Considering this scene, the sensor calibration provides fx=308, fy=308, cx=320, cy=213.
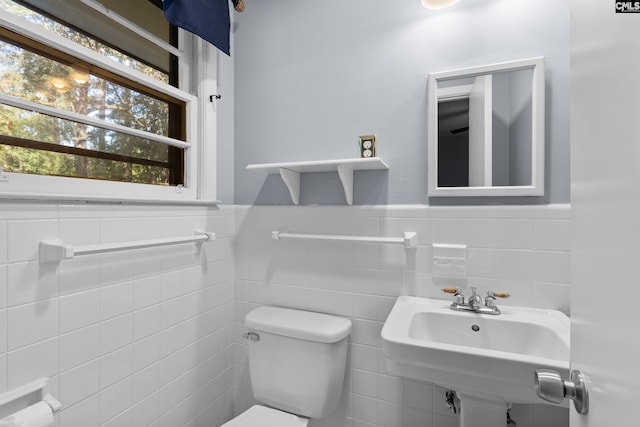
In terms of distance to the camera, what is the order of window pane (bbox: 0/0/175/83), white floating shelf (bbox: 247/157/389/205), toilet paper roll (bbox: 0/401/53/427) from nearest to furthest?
toilet paper roll (bbox: 0/401/53/427)
window pane (bbox: 0/0/175/83)
white floating shelf (bbox: 247/157/389/205)

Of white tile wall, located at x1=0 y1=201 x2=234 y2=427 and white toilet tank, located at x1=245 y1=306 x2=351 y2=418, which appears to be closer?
white tile wall, located at x1=0 y1=201 x2=234 y2=427

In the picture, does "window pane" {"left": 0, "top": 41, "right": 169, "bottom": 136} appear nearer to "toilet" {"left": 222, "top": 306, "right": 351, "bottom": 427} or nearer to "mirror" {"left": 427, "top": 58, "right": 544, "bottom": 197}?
"toilet" {"left": 222, "top": 306, "right": 351, "bottom": 427}

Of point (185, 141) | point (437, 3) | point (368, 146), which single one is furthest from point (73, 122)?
point (437, 3)

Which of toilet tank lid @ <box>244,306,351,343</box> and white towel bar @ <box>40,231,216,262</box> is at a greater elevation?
white towel bar @ <box>40,231,216,262</box>

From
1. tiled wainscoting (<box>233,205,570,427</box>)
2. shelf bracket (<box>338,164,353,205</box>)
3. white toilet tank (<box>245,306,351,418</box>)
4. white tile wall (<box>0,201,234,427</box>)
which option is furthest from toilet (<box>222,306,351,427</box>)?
shelf bracket (<box>338,164,353,205</box>)

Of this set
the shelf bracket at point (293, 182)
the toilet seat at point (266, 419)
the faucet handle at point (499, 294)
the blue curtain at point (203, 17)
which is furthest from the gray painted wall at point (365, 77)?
the toilet seat at point (266, 419)

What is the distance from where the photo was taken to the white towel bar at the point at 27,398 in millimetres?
792

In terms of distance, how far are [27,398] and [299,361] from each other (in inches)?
33.1

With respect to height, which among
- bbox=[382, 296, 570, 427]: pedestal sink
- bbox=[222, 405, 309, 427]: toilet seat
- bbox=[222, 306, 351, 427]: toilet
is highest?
bbox=[382, 296, 570, 427]: pedestal sink

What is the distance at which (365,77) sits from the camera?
4.56 feet

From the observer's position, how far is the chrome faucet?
1.14 metres

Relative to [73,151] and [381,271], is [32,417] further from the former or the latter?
[381,271]

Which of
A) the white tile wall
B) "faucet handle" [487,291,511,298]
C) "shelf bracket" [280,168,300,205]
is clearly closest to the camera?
the white tile wall

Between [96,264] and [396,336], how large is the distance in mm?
993
